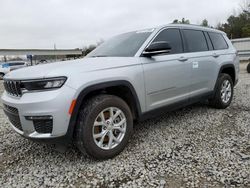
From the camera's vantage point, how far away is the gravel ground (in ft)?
7.54

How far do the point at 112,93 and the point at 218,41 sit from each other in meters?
3.20

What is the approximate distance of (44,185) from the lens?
2.31 m

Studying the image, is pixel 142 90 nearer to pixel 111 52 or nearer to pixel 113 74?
pixel 113 74

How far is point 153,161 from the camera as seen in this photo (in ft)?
8.75

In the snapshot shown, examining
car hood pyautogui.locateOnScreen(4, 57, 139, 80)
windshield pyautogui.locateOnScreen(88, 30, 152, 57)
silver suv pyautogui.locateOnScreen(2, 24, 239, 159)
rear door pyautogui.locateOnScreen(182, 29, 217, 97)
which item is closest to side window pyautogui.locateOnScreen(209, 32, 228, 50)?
rear door pyautogui.locateOnScreen(182, 29, 217, 97)

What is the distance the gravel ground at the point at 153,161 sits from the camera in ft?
7.54

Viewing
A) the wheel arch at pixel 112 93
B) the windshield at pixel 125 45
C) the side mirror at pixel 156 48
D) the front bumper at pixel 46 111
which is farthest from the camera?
the windshield at pixel 125 45

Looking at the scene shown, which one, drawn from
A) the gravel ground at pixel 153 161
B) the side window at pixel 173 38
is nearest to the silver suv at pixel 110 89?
the side window at pixel 173 38

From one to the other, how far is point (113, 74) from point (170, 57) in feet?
4.00

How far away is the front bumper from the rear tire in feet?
11.5

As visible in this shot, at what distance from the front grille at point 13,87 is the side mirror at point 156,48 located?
1.76 metres

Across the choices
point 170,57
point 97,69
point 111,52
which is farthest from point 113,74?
point 170,57

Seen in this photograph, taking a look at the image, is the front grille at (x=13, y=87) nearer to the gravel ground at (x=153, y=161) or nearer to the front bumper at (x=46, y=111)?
the front bumper at (x=46, y=111)

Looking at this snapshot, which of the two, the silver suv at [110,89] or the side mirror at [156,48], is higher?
the side mirror at [156,48]
